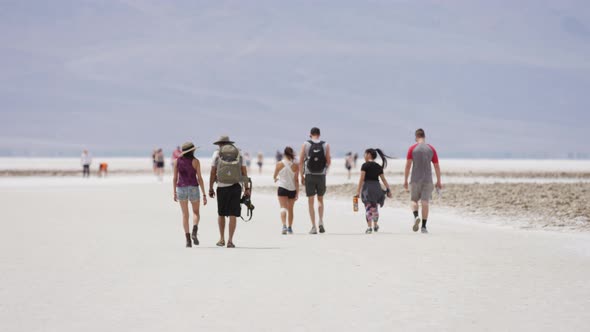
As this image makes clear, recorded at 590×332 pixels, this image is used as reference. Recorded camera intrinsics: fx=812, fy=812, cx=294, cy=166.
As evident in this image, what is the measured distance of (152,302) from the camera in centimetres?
879

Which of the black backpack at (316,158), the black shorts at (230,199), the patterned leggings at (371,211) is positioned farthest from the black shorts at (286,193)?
the black shorts at (230,199)

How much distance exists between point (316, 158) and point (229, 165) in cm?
291

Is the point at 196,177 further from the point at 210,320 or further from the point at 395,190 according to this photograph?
the point at 395,190

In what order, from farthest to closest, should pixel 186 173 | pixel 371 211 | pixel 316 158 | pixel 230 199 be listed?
pixel 371 211 < pixel 316 158 < pixel 230 199 < pixel 186 173

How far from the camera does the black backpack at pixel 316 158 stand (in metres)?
15.7

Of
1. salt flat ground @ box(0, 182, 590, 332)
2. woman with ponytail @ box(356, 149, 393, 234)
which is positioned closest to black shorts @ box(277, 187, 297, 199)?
salt flat ground @ box(0, 182, 590, 332)

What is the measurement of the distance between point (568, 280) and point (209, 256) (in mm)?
5355

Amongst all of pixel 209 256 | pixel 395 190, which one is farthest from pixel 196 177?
pixel 395 190

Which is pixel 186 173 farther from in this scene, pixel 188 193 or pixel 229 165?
pixel 229 165

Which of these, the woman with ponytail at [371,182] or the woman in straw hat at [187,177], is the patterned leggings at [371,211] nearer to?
the woman with ponytail at [371,182]

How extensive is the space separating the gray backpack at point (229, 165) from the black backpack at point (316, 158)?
265 cm

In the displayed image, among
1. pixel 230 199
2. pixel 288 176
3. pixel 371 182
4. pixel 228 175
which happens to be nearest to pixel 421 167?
pixel 371 182

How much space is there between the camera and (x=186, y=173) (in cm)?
1340

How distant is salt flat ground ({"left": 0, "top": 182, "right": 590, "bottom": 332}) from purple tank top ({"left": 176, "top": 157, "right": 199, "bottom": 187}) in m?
1.13
